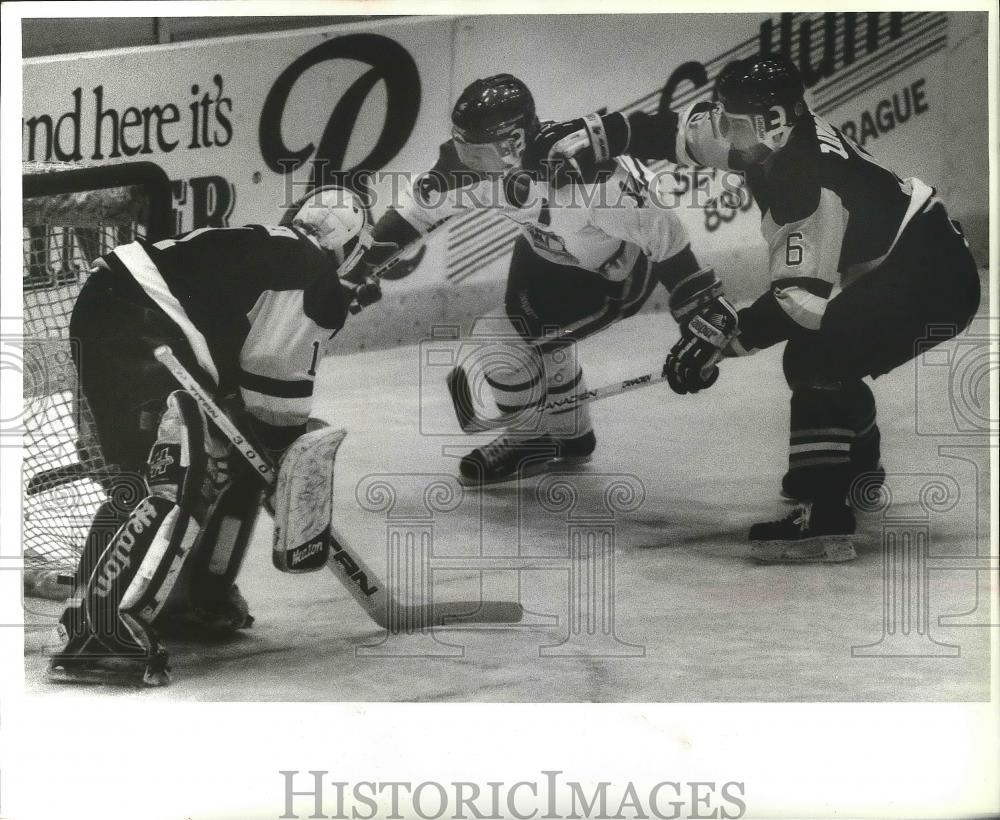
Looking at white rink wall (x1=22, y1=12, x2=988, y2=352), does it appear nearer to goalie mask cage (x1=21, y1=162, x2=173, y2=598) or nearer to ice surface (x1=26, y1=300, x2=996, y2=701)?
goalie mask cage (x1=21, y1=162, x2=173, y2=598)

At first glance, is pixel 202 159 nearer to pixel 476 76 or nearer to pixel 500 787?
pixel 476 76

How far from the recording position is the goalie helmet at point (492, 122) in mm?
3076

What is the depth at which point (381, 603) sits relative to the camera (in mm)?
3078

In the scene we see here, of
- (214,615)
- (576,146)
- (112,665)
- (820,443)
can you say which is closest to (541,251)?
(576,146)

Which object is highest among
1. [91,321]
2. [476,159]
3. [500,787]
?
[476,159]

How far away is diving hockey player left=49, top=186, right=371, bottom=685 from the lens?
3088 mm

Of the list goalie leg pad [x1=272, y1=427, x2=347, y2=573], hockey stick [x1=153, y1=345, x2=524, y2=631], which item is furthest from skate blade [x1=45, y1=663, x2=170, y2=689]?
hockey stick [x1=153, y1=345, x2=524, y2=631]

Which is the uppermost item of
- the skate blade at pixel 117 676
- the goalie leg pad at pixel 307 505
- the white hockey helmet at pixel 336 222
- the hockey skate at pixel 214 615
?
the white hockey helmet at pixel 336 222

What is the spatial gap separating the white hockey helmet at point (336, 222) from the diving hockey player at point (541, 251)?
36mm

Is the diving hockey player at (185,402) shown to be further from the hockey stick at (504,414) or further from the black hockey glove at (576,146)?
the black hockey glove at (576,146)

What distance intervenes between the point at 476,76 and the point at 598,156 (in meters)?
0.36

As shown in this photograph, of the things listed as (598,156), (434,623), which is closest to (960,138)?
(598,156)

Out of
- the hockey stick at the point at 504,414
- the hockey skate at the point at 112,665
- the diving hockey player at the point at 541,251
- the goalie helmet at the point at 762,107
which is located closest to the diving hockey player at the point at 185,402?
the hockey skate at the point at 112,665

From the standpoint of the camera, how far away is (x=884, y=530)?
3.10 m
